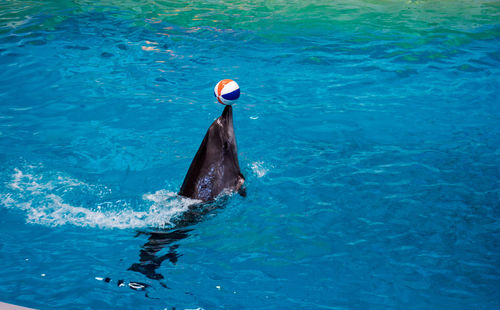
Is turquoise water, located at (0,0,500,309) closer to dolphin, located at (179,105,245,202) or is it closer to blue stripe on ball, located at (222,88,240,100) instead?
dolphin, located at (179,105,245,202)

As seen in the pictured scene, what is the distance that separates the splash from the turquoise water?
0.08ft

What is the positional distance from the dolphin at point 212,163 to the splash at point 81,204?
Result: 0.16m

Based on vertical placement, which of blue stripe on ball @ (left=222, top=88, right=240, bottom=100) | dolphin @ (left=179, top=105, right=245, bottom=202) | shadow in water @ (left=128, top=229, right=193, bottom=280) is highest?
blue stripe on ball @ (left=222, top=88, right=240, bottom=100)

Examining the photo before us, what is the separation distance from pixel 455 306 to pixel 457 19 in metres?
12.0

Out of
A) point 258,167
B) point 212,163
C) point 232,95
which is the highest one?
point 232,95

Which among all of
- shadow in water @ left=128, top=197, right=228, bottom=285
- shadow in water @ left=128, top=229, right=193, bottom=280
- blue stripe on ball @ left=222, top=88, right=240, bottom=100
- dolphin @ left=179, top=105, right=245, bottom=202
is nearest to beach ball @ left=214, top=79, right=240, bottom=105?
blue stripe on ball @ left=222, top=88, right=240, bottom=100

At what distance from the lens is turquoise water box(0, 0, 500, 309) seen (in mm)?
3951

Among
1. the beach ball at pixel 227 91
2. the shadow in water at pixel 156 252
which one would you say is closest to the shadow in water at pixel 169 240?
the shadow in water at pixel 156 252

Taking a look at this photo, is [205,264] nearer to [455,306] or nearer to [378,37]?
[455,306]

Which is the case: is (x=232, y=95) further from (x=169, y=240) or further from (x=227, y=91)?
(x=169, y=240)

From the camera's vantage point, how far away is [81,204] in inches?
201

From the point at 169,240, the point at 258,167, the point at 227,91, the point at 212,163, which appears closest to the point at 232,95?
the point at 227,91

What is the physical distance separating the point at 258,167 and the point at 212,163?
5.34 feet

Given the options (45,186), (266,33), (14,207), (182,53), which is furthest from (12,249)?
(266,33)
